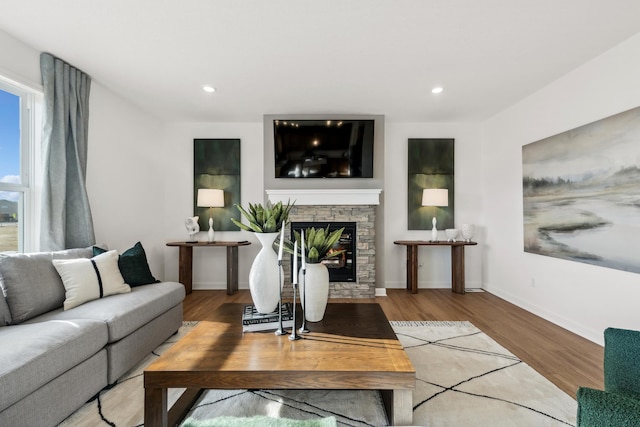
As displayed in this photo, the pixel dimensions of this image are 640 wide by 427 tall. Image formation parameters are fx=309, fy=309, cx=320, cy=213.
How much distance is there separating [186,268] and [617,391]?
427 centimetres

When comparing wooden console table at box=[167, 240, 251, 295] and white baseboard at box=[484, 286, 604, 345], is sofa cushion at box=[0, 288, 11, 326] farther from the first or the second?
white baseboard at box=[484, 286, 604, 345]

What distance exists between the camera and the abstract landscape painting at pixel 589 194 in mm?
2391

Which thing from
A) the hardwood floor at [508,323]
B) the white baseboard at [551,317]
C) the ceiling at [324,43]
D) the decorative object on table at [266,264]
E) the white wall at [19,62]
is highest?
the ceiling at [324,43]

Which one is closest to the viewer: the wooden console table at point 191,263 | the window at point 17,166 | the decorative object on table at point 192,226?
the window at point 17,166

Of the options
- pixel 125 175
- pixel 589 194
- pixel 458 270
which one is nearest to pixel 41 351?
pixel 125 175

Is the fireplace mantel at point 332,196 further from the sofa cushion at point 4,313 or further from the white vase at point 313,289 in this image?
the sofa cushion at point 4,313

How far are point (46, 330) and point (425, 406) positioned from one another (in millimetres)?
2110

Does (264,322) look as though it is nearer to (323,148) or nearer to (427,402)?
(427,402)

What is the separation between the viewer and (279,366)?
135 cm

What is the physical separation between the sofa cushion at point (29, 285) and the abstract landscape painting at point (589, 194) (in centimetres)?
420

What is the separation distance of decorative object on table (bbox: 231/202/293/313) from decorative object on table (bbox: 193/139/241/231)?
2.86 meters

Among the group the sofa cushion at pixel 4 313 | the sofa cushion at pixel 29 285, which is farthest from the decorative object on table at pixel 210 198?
the sofa cushion at pixel 4 313

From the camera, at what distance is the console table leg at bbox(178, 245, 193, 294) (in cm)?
420

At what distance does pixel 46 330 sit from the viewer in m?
1.66
